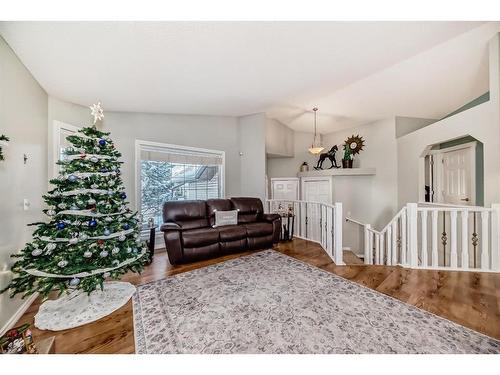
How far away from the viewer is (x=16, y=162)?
174cm

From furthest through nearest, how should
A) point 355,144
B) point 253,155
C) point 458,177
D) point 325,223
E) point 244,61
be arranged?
1. point 355,144
2. point 253,155
3. point 458,177
4. point 325,223
5. point 244,61

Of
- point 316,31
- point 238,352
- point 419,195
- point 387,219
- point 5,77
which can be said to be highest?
point 316,31

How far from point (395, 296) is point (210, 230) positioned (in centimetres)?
230

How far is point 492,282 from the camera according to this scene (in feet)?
6.91

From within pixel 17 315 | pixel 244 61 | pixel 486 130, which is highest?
pixel 244 61

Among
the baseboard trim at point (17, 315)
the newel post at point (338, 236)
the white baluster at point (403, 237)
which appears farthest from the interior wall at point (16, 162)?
the white baluster at point (403, 237)

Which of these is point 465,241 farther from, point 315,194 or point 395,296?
point 315,194

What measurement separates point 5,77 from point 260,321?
2857 millimetres

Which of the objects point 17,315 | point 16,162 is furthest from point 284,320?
point 16,162

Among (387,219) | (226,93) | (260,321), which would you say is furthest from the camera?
(387,219)

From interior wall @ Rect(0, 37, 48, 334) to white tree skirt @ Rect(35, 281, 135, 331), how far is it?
0.25 meters

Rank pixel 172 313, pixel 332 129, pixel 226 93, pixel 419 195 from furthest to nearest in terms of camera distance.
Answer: pixel 332 129 < pixel 419 195 < pixel 226 93 < pixel 172 313
